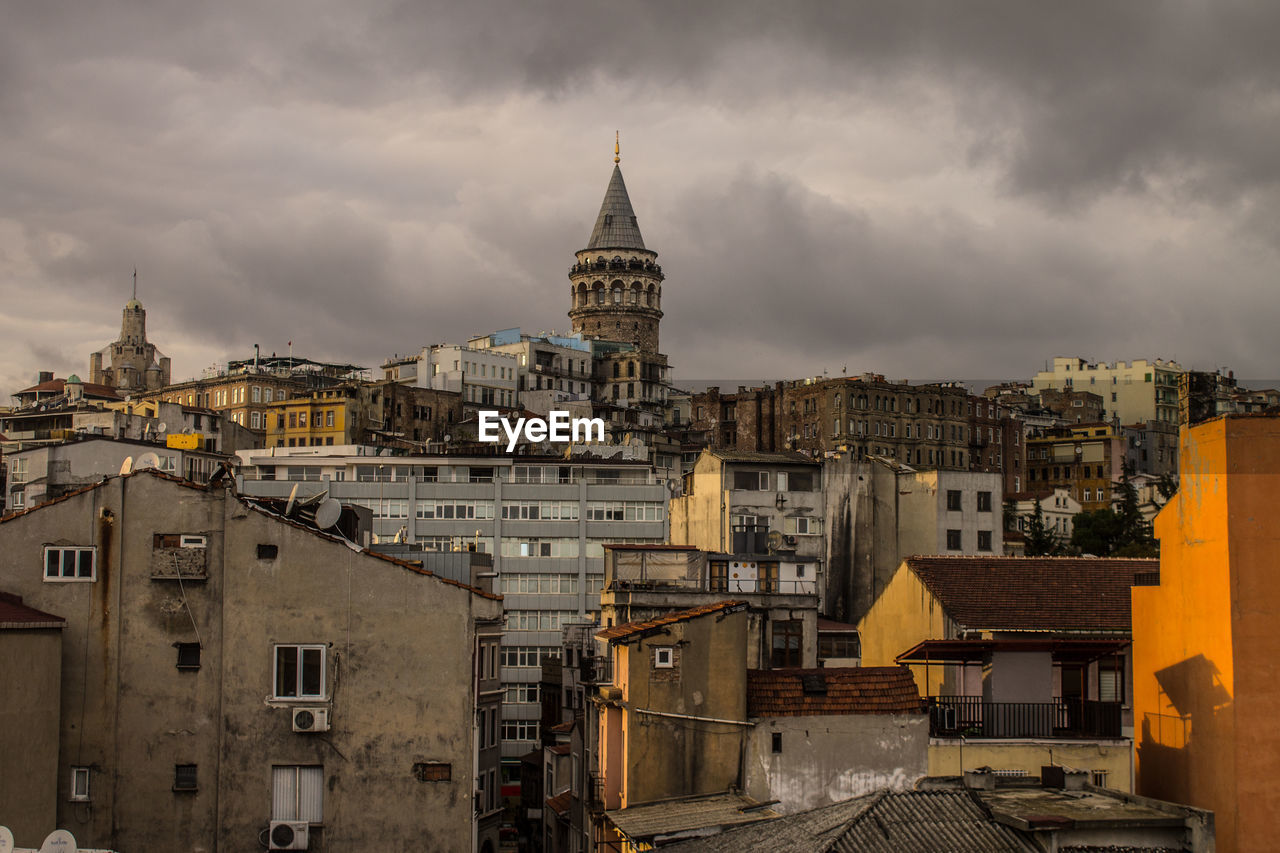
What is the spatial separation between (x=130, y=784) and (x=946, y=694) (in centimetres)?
1954

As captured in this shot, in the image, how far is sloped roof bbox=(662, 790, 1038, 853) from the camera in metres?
27.4

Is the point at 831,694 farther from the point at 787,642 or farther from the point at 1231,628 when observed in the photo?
the point at 787,642

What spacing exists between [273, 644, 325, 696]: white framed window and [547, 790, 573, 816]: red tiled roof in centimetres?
1555

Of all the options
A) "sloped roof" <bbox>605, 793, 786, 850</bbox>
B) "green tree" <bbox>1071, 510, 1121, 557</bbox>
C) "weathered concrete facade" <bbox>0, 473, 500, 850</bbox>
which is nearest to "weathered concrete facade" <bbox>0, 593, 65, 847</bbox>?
"weathered concrete facade" <bbox>0, 473, 500, 850</bbox>

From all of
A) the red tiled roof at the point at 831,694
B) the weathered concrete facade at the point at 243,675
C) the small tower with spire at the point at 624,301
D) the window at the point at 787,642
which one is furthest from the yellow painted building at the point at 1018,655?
the small tower with spire at the point at 624,301

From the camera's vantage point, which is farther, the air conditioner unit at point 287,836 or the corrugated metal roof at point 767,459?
the corrugated metal roof at point 767,459

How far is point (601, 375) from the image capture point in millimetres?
182875

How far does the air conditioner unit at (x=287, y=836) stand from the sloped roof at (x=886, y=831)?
7050 mm

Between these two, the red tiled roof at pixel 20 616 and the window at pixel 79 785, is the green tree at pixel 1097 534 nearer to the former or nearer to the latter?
the window at pixel 79 785

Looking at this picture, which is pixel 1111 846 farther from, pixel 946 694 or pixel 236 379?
pixel 236 379

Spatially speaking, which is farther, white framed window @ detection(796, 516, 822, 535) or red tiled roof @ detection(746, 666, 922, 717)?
white framed window @ detection(796, 516, 822, 535)

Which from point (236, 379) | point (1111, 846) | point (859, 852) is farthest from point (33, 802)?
point (236, 379)

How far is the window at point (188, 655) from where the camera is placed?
30.8 metres

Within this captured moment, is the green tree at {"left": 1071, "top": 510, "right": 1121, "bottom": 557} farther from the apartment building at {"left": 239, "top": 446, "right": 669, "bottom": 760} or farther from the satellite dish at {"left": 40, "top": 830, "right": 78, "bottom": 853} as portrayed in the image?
the satellite dish at {"left": 40, "top": 830, "right": 78, "bottom": 853}
